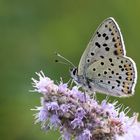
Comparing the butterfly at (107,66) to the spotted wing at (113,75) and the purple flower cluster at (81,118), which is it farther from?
the purple flower cluster at (81,118)

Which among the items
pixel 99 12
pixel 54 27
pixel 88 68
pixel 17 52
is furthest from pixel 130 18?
pixel 88 68

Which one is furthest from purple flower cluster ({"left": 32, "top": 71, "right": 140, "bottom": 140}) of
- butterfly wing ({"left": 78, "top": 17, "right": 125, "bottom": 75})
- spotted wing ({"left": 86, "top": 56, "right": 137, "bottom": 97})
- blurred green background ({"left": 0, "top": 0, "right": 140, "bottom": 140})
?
blurred green background ({"left": 0, "top": 0, "right": 140, "bottom": 140})

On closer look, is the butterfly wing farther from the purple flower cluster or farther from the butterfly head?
the purple flower cluster

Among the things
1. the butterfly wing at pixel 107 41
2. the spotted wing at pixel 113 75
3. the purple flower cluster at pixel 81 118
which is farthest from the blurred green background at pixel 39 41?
the purple flower cluster at pixel 81 118

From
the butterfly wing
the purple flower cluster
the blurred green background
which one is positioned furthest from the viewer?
the blurred green background

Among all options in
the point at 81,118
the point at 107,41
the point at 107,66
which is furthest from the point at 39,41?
the point at 81,118

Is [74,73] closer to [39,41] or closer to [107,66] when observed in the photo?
[107,66]

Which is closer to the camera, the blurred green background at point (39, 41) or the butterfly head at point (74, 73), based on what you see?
the butterfly head at point (74, 73)
